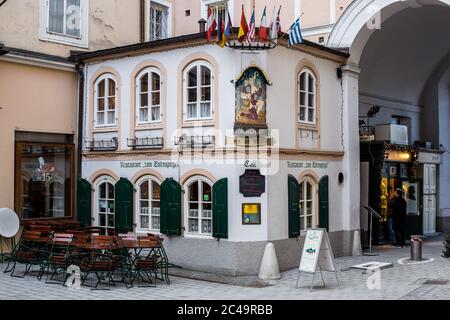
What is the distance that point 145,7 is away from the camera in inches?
800

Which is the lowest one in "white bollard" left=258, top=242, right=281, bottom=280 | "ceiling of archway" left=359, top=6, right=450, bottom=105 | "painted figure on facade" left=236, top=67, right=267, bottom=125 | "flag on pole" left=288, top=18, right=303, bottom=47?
"white bollard" left=258, top=242, right=281, bottom=280

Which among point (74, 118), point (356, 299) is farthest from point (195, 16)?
point (356, 299)

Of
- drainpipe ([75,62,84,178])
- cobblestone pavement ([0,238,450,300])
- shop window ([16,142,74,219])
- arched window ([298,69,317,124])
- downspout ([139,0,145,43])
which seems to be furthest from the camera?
downspout ([139,0,145,43])

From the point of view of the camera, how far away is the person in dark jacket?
1902 centimetres

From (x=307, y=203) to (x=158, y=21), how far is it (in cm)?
918

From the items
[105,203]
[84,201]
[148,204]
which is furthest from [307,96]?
[84,201]

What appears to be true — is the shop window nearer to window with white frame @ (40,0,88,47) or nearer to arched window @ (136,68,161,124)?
arched window @ (136,68,161,124)

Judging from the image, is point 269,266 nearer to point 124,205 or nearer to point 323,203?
point 323,203

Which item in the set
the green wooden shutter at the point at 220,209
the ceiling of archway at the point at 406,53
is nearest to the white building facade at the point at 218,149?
the green wooden shutter at the point at 220,209

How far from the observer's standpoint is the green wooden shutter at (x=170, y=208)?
48.6ft

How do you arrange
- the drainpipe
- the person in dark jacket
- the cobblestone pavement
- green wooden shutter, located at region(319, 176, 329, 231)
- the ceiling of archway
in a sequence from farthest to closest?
1. the ceiling of archway
2. the person in dark jacket
3. the drainpipe
4. green wooden shutter, located at region(319, 176, 329, 231)
5. the cobblestone pavement

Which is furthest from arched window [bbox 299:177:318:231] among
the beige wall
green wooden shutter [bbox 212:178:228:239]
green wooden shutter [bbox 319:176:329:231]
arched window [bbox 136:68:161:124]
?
the beige wall

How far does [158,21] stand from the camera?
21.2m

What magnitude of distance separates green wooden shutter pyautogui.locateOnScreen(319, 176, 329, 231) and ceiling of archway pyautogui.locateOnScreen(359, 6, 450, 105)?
5094 mm
